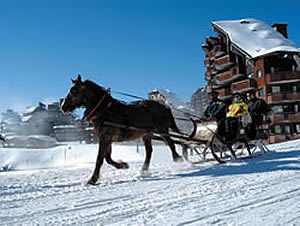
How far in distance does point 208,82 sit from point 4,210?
125 ft

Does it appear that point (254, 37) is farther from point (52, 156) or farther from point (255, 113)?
point (255, 113)

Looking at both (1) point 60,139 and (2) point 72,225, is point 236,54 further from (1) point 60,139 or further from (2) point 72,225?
(2) point 72,225

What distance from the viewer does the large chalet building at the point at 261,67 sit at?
90.3 ft

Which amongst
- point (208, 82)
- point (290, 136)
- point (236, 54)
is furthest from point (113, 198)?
point (208, 82)

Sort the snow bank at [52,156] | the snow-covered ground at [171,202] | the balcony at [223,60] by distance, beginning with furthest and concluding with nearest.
Answer: the balcony at [223,60] → the snow bank at [52,156] → the snow-covered ground at [171,202]

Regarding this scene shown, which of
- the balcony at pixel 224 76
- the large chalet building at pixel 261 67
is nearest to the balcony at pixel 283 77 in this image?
the large chalet building at pixel 261 67

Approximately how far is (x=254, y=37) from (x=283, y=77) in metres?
7.22

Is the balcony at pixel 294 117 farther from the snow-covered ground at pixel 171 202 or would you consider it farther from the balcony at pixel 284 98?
the snow-covered ground at pixel 171 202

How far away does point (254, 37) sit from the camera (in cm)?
3288

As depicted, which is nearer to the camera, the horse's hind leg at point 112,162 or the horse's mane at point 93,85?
the horse's mane at point 93,85

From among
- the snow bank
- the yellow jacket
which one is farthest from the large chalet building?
the yellow jacket

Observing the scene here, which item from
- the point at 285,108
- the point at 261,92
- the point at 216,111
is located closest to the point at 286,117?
the point at 285,108

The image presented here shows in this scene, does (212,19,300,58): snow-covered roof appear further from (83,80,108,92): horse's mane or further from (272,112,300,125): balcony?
(83,80,108,92): horse's mane

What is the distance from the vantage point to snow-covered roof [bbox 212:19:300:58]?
97.6 ft
